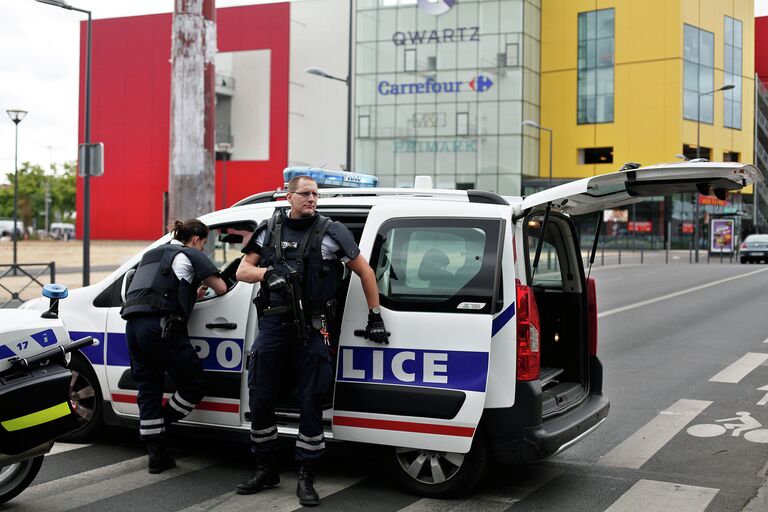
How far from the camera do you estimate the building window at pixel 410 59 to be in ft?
195

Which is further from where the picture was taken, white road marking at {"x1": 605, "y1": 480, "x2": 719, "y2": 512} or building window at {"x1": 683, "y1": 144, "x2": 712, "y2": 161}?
building window at {"x1": 683, "y1": 144, "x2": 712, "y2": 161}

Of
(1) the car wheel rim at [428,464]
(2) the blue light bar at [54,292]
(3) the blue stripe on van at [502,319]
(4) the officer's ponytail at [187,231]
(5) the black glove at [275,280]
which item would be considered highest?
(4) the officer's ponytail at [187,231]

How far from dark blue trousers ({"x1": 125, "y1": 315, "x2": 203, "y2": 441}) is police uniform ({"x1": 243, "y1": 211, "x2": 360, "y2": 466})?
0.62 metres

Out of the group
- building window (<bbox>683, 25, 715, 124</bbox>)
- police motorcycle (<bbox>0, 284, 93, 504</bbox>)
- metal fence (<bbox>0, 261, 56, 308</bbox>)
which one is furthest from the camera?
building window (<bbox>683, 25, 715, 124</bbox>)

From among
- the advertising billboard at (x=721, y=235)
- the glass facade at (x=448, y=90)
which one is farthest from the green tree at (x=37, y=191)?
the advertising billboard at (x=721, y=235)

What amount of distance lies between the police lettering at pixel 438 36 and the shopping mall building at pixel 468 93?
0.31 feet

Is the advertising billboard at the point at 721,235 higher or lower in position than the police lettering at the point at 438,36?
lower

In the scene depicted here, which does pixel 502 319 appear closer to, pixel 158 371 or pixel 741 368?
pixel 158 371

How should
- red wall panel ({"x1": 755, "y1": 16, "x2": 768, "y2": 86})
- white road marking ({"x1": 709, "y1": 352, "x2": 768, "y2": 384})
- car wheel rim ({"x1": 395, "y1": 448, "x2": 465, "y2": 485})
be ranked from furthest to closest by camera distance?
red wall panel ({"x1": 755, "y1": 16, "x2": 768, "y2": 86})
white road marking ({"x1": 709, "y1": 352, "x2": 768, "y2": 384})
car wheel rim ({"x1": 395, "y1": 448, "x2": 465, "y2": 485})

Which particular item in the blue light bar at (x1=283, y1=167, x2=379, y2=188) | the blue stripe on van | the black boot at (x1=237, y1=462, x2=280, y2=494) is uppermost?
the blue light bar at (x1=283, y1=167, x2=379, y2=188)

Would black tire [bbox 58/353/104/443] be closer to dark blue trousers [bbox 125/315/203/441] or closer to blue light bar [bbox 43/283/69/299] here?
dark blue trousers [bbox 125/315/203/441]

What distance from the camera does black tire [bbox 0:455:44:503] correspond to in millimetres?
5012

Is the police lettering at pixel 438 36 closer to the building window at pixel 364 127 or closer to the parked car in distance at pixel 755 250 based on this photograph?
the building window at pixel 364 127

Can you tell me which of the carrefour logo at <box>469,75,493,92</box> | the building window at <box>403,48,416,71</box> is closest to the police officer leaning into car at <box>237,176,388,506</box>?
the carrefour logo at <box>469,75,493,92</box>
